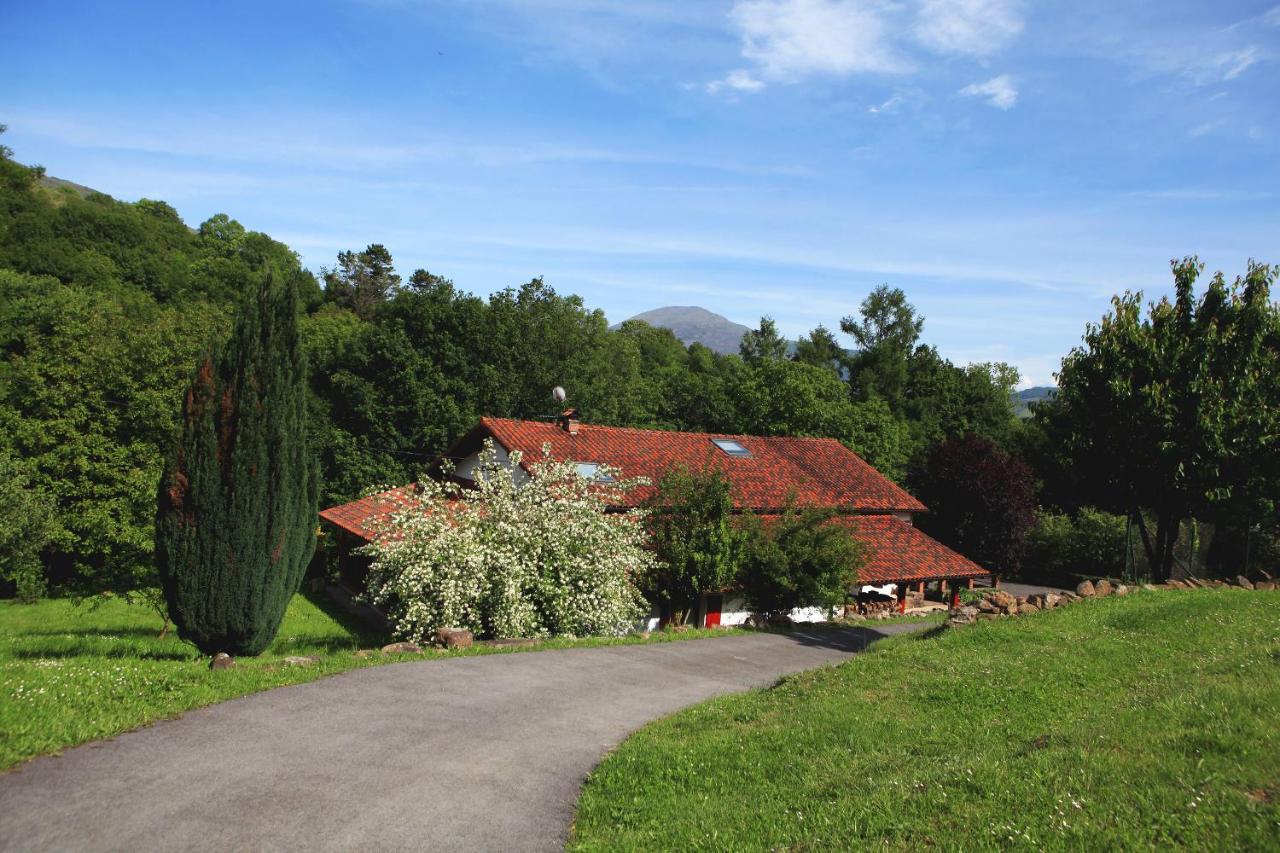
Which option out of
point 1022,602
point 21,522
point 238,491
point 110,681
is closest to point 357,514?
point 21,522

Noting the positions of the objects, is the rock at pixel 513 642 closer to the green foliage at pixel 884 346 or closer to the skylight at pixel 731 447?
the skylight at pixel 731 447

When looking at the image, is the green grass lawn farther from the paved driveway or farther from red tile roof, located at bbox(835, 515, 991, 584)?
red tile roof, located at bbox(835, 515, 991, 584)

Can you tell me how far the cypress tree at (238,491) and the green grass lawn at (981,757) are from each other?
22.8 feet

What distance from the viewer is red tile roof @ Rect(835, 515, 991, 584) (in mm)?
27484

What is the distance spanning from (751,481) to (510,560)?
15.0 metres

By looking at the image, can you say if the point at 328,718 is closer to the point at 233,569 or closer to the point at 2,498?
the point at 233,569

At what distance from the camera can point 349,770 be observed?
7.64 meters

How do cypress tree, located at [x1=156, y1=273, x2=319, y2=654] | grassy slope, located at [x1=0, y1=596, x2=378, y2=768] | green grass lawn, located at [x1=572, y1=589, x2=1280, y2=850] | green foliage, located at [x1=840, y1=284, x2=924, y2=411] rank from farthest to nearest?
1. green foliage, located at [x1=840, y1=284, x2=924, y2=411]
2. cypress tree, located at [x1=156, y1=273, x2=319, y2=654]
3. grassy slope, located at [x1=0, y1=596, x2=378, y2=768]
4. green grass lawn, located at [x1=572, y1=589, x2=1280, y2=850]

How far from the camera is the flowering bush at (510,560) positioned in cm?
1609

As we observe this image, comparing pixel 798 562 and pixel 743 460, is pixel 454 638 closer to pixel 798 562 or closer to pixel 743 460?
pixel 798 562

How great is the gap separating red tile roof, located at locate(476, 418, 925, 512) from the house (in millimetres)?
48

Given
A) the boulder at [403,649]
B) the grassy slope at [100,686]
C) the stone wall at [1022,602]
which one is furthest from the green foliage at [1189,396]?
the grassy slope at [100,686]

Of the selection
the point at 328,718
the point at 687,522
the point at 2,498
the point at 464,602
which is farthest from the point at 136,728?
the point at 2,498

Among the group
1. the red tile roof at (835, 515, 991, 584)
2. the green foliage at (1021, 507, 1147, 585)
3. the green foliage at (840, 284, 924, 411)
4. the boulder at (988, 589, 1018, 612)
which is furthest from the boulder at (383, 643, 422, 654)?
the green foliage at (840, 284, 924, 411)
